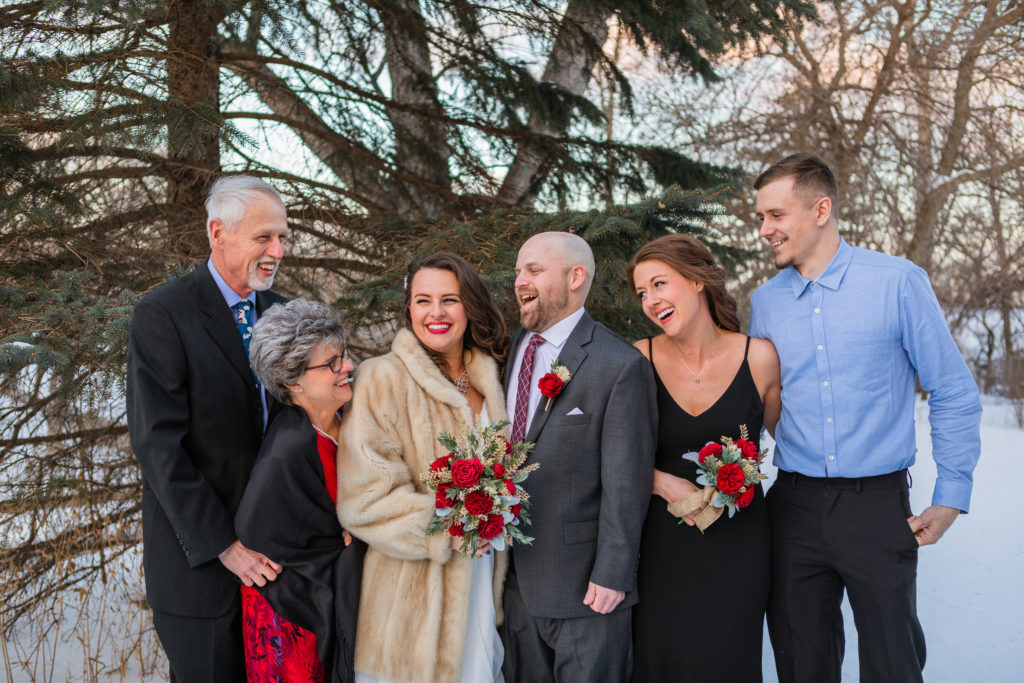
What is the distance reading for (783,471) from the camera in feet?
10.5

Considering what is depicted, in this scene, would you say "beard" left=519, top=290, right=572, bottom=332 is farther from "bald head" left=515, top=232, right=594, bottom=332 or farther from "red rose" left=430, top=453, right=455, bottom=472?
"red rose" left=430, top=453, right=455, bottom=472

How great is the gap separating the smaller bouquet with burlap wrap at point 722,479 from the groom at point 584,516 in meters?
0.19

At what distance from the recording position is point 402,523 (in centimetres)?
273

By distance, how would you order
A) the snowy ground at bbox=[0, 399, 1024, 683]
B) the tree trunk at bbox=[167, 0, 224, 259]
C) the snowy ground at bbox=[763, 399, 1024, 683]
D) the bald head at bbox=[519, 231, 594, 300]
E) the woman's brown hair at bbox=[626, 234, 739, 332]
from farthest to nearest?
the snowy ground at bbox=[763, 399, 1024, 683] → the snowy ground at bbox=[0, 399, 1024, 683] → the tree trunk at bbox=[167, 0, 224, 259] → the bald head at bbox=[519, 231, 594, 300] → the woman's brown hair at bbox=[626, 234, 739, 332]

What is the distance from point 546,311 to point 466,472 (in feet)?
2.96

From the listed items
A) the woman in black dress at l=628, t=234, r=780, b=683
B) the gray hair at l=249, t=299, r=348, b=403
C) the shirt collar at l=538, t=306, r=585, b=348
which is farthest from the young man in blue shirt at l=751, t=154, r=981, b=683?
the gray hair at l=249, t=299, r=348, b=403

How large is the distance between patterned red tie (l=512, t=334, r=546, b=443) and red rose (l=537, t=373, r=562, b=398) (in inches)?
8.8

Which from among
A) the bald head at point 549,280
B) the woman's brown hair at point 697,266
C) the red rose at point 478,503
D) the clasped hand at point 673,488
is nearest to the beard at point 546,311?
the bald head at point 549,280

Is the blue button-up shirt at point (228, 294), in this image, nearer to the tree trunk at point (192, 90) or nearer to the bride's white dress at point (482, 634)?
the bride's white dress at point (482, 634)

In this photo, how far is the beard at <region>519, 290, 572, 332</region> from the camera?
312 cm

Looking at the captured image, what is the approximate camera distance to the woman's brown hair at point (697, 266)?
3037mm

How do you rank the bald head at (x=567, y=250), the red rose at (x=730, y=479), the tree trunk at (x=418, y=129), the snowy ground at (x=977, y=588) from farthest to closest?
the tree trunk at (x=418, y=129) < the snowy ground at (x=977, y=588) < the bald head at (x=567, y=250) < the red rose at (x=730, y=479)

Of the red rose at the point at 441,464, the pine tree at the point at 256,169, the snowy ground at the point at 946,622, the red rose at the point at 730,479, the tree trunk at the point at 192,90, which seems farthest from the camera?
the snowy ground at the point at 946,622

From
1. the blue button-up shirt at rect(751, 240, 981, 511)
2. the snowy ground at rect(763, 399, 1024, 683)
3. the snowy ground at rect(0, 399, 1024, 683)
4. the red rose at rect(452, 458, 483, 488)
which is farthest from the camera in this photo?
the snowy ground at rect(763, 399, 1024, 683)
